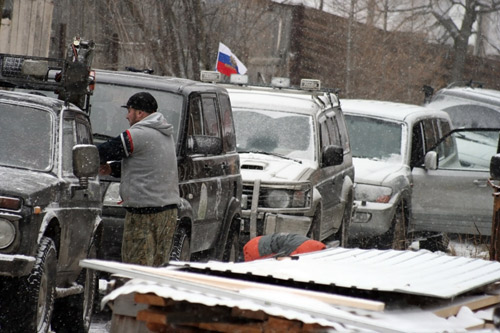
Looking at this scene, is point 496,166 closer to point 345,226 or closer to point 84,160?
point 84,160

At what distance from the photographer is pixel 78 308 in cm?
906

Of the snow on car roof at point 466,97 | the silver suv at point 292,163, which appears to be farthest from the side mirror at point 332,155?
the snow on car roof at point 466,97

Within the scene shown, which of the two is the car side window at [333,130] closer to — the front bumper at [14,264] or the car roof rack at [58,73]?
the car roof rack at [58,73]

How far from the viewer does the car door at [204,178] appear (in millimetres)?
10508

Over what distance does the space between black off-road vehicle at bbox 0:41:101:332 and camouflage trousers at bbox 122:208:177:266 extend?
0.28 metres

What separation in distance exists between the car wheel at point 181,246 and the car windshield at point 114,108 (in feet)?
3.39

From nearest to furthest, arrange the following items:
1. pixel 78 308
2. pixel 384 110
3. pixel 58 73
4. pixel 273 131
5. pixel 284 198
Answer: pixel 78 308 < pixel 58 73 < pixel 284 198 < pixel 273 131 < pixel 384 110

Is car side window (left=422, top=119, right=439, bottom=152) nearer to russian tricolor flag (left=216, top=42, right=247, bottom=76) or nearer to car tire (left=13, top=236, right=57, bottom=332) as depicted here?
russian tricolor flag (left=216, top=42, right=247, bottom=76)

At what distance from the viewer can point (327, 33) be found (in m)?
31.9

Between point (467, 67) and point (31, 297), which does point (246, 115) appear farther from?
point (467, 67)

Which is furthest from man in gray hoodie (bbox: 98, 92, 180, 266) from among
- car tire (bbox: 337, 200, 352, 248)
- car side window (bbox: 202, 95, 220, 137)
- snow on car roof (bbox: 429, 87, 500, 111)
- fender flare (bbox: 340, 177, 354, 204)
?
snow on car roof (bbox: 429, 87, 500, 111)

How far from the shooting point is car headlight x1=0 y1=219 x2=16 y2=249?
25.1 ft

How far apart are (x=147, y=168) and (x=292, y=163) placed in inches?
167

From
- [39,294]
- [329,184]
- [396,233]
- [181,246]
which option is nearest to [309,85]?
[329,184]
